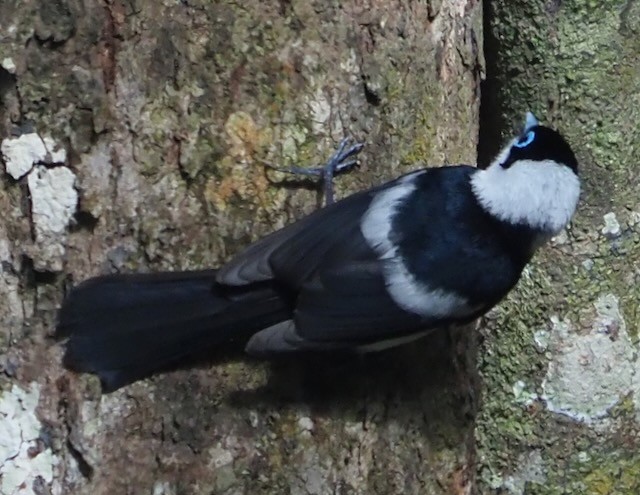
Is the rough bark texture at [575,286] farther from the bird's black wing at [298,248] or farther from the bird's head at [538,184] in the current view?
the bird's black wing at [298,248]

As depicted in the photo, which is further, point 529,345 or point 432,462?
point 529,345

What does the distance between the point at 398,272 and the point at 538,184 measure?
314 millimetres

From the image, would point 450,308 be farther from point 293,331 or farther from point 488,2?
point 488,2

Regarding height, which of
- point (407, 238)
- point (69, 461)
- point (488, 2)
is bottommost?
point (69, 461)

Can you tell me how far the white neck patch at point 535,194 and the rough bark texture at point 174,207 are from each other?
0.29m

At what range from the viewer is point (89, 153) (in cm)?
159

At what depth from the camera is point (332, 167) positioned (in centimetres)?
168

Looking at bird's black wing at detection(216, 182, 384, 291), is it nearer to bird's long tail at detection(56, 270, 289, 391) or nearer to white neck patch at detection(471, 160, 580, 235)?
bird's long tail at detection(56, 270, 289, 391)

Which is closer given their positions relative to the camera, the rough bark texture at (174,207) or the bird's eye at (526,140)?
the rough bark texture at (174,207)

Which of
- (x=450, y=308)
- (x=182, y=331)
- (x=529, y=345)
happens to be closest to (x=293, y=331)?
(x=182, y=331)

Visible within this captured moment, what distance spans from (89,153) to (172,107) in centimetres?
17

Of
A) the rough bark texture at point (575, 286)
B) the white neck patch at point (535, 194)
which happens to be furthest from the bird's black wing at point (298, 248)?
the rough bark texture at point (575, 286)

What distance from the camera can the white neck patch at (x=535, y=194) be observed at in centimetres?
168

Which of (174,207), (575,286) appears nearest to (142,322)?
(174,207)
